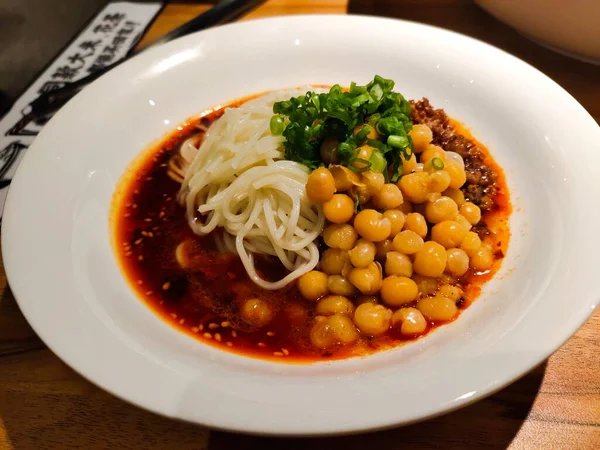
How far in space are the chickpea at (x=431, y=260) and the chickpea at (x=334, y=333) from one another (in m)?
0.44

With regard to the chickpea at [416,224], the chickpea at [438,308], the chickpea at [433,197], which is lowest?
the chickpea at [438,308]

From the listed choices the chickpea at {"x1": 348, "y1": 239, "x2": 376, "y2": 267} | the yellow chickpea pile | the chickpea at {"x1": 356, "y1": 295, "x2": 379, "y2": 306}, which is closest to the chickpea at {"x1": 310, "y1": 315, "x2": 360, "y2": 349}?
the yellow chickpea pile

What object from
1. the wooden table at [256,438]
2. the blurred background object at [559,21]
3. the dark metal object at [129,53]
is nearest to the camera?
the wooden table at [256,438]

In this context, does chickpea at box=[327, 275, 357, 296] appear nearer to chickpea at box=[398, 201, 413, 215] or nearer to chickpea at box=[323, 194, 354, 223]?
chickpea at box=[323, 194, 354, 223]

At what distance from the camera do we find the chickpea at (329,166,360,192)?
2355 millimetres

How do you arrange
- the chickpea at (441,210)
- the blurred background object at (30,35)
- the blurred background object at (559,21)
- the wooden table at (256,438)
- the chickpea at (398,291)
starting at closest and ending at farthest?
the wooden table at (256,438)
the chickpea at (398,291)
the chickpea at (441,210)
the blurred background object at (559,21)
the blurred background object at (30,35)

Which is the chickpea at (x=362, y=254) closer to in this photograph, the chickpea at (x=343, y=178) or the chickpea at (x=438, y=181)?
the chickpea at (x=343, y=178)

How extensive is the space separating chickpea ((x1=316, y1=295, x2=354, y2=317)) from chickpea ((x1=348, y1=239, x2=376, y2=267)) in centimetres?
18

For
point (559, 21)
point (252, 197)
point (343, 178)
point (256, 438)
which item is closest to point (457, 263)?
point (343, 178)

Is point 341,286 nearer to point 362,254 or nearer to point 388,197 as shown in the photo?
point 362,254

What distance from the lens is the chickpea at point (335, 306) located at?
230cm

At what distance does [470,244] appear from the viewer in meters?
2.43

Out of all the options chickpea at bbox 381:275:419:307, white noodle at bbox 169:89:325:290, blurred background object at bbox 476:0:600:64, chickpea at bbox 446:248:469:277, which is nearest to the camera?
chickpea at bbox 381:275:419:307

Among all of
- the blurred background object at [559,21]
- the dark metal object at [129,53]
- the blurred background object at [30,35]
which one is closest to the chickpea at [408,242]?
the blurred background object at [559,21]
